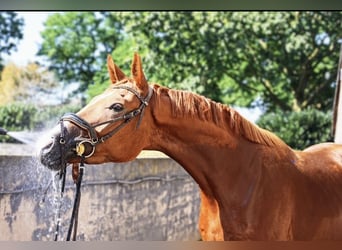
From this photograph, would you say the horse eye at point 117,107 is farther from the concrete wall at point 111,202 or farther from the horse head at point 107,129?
the concrete wall at point 111,202

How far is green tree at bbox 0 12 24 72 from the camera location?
5273 millimetres

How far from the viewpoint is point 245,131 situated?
5.07 ft

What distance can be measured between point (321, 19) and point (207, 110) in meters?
4.51

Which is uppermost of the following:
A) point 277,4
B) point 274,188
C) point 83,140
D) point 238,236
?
point 277,4

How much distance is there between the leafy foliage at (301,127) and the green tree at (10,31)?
264 centimetres

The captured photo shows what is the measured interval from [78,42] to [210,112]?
4543mm

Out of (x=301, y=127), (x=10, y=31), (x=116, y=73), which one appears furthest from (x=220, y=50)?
(x=116, y=73)

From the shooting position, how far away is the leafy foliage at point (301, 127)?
18.2 feet

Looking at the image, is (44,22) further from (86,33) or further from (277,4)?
(277,4)

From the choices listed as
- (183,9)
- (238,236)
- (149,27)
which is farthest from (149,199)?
(149,27)

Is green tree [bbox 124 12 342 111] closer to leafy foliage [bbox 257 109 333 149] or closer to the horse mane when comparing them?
leafy foliage [bbox 257 109 333 149]

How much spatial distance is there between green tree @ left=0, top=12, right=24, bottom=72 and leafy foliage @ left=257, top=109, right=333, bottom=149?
2638 mm

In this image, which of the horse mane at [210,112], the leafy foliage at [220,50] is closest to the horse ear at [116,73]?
the horse mane at [210,112]

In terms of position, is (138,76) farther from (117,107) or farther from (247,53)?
(247,53)
